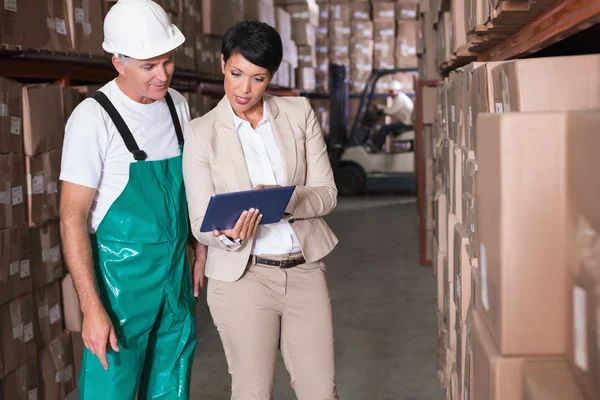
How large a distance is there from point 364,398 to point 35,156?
6.58ft

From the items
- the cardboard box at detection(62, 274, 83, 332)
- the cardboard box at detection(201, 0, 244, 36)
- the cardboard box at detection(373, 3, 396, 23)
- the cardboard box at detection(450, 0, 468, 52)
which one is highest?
the cardboard box at detection(373, 3, 396, 23)

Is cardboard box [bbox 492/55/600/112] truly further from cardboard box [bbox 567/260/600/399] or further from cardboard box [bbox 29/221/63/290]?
cardboard box [bbox 29/221/63/290]

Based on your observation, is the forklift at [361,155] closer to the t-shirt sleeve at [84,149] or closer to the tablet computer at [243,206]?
the t-shirt sleeve at [84,149]

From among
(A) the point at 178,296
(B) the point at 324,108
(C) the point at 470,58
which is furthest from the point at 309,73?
(A) the point at 178,296

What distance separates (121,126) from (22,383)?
157cm

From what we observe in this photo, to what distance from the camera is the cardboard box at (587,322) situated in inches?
38.1

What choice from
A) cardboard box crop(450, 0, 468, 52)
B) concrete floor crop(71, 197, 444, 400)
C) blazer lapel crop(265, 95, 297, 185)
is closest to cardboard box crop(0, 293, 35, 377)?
concrete floor crop(71, 197, 444, 400)

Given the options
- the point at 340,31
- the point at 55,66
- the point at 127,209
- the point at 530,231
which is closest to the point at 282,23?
the point at 340,31

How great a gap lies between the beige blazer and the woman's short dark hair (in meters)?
0.19

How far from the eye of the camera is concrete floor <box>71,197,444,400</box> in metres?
4.02

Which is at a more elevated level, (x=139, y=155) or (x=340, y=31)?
(x=340, y=31)

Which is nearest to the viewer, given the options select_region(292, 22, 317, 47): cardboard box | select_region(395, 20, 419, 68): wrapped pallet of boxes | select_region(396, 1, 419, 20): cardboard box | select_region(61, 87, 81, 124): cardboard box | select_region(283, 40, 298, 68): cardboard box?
select_region(61, 87, 81, 124): cardboard box

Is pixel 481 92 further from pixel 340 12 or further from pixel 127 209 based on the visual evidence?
pixel 340 12

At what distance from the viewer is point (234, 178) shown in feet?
7.59
